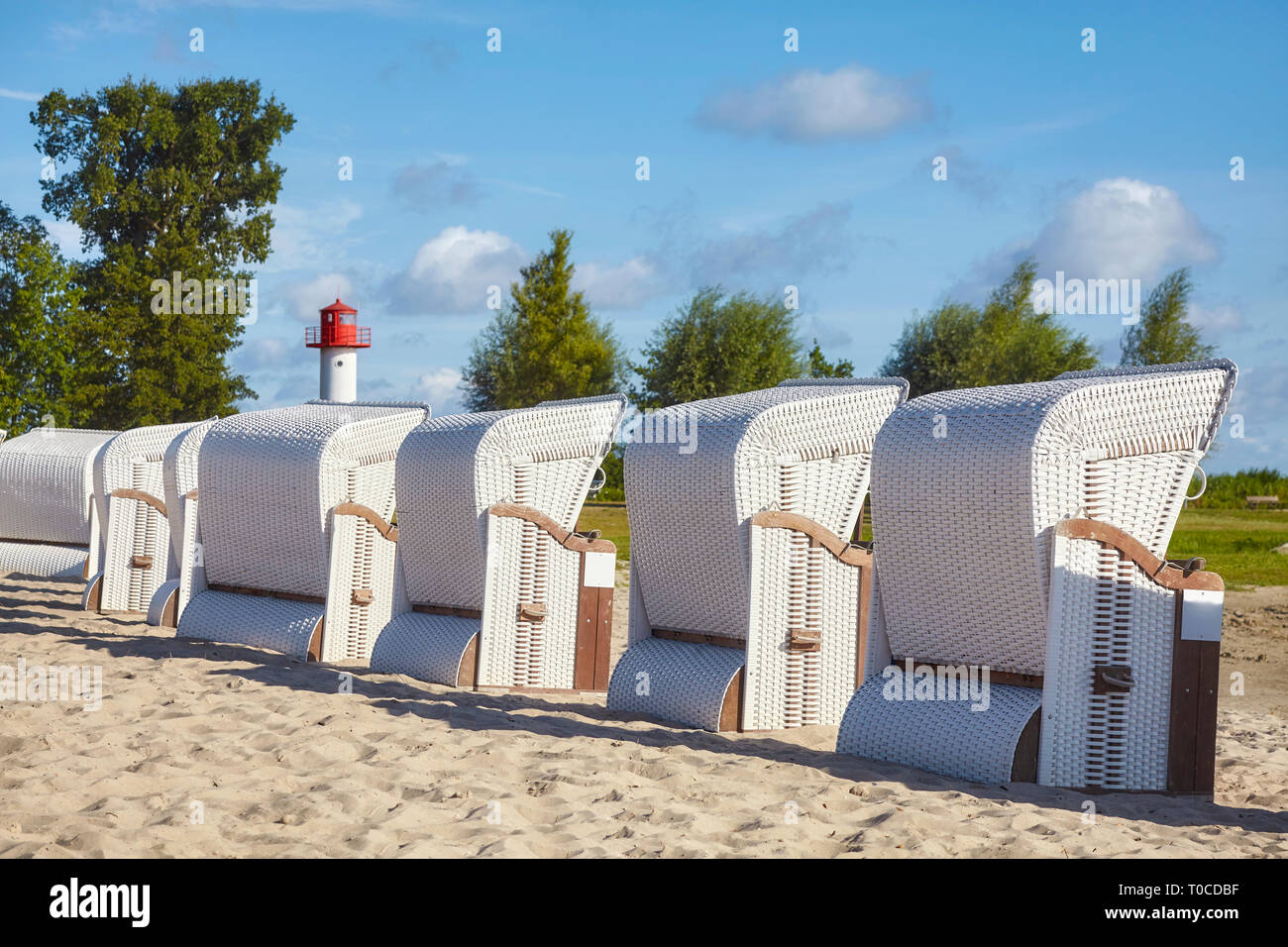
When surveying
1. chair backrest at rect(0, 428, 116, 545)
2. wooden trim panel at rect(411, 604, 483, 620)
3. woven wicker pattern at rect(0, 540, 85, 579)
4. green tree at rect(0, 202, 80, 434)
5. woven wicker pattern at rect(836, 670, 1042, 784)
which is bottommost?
woven wicker pattern at rect(0, 540, 85, 579)

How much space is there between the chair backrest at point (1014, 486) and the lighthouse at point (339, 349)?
964 inches

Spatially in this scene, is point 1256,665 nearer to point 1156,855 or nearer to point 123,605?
point 1156,855

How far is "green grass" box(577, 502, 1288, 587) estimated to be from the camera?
1959 cm

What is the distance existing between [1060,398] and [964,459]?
505 millimetres

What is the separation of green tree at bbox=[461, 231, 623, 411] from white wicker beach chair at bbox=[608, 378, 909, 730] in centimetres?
3410

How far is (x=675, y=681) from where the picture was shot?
715cm

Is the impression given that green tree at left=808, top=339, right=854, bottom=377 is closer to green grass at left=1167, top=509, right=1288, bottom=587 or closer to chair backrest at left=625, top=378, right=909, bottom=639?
green grass at left=1167, top=509, right=1288, bottom=587

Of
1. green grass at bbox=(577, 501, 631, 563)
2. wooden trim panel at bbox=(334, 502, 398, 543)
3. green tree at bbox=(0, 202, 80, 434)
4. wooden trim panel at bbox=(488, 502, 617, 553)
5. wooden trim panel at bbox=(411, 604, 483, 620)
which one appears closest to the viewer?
wooden trim panel at bbox=(488, 502, 617, 553)

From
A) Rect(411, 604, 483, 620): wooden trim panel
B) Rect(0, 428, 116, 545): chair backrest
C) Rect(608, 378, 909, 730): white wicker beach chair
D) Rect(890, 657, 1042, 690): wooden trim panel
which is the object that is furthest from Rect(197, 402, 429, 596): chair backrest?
Rect(0, 428, 116, 545): chair backrest

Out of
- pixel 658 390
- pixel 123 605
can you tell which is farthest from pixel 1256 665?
pixel 658 390

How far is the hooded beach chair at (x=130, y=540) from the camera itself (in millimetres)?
12336

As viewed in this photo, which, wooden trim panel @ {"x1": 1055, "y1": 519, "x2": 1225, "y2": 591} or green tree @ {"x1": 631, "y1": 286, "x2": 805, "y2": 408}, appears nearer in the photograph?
wooden trim panel @ {"x1": 1055, "y1": 519, "x2": 1225, "y2": 591}

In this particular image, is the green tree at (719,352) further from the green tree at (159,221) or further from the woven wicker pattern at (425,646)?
the woven wicker pattern at (425,646)

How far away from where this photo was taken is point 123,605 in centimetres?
1238
